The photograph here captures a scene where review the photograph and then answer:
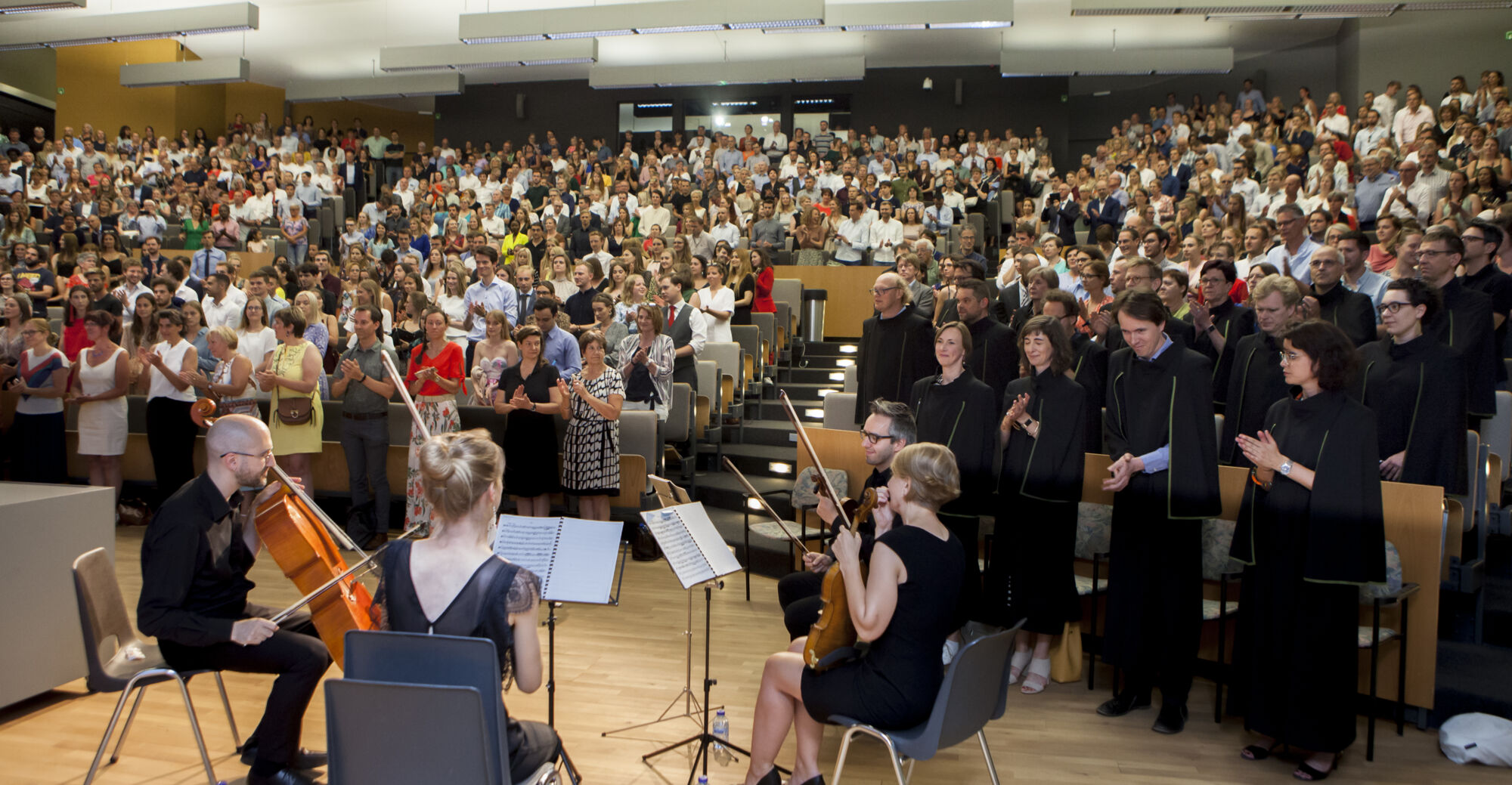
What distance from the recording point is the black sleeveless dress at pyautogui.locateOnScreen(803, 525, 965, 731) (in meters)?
2.59

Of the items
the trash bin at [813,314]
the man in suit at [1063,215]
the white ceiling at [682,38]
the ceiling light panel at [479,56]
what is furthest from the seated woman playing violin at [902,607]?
the ceiling light panel at [479,56]

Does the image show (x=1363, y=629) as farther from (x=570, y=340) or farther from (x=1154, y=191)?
(x=1154, y=191)

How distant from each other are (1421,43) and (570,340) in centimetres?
1125

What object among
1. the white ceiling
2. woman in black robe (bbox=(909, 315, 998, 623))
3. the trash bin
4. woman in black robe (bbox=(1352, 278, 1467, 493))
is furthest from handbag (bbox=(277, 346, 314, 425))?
the white ceiling

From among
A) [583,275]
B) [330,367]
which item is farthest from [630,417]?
[330,367]

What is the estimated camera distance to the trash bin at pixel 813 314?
9.49 metres

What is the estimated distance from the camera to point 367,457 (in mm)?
6180

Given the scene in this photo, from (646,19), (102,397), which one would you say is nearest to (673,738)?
(102,397)

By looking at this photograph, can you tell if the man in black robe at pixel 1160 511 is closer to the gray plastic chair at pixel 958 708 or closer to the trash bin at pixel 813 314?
the gray plastic chair at pixel 958 708

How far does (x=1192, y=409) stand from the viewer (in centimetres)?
365

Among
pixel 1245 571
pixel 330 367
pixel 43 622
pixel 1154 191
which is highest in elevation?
pixel 1154 191

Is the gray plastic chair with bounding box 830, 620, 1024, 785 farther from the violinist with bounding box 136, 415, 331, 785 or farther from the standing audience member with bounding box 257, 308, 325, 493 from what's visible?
the standing audience member with bounding box 257, 308, 325, 493

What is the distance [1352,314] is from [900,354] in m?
2.01

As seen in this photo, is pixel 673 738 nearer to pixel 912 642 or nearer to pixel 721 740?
pixel 721 740
